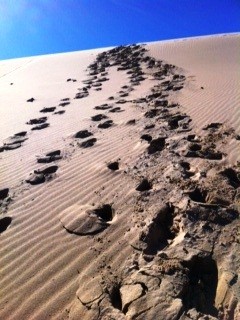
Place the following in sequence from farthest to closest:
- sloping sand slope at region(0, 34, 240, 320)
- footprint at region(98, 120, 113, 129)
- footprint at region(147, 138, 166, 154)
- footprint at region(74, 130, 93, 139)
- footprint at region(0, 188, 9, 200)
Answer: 1. footprint at region(98, 120, 113, 129)
2. footprint at region(74, 130, 93, 139)
3. footprint at region(147, 138, 166, 154)
4. footprint at region(0, 188, 9, 200)
5. sloping sand slope at region(0, 34, 240, 320)

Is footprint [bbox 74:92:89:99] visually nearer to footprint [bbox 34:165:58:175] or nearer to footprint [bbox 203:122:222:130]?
footprint [bbox 203:122:222:130]

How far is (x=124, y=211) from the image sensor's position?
4.30m

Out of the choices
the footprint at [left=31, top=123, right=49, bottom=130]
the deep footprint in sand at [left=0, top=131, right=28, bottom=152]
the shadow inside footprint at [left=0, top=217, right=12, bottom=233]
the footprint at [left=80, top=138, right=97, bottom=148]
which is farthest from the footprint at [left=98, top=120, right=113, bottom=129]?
the shadow inside footprint at [left=0, top=217, right=12, bottom=233]

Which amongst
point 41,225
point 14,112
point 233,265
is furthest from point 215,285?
point 14,112

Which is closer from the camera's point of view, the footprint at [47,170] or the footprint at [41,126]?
the footprint at [47,170]

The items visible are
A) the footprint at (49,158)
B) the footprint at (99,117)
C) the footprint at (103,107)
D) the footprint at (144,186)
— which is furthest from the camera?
the footprint at (103,107)

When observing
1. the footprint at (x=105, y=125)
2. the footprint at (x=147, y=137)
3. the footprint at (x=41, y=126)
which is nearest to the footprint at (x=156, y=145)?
the footprint at (x=147, y=137)

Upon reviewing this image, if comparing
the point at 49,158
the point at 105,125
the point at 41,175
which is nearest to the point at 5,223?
the point at 41,175

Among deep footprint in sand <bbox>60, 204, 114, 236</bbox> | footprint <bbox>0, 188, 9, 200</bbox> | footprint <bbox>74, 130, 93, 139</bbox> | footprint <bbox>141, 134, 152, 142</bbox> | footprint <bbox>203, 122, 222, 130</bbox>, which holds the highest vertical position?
footprint <bbox>74, 130, 93, 139</bbox>

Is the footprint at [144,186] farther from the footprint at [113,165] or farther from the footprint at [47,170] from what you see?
the footprint at [47,170]

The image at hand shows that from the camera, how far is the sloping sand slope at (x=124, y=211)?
10.0 ft

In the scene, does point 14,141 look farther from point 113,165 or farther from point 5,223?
point 5,223

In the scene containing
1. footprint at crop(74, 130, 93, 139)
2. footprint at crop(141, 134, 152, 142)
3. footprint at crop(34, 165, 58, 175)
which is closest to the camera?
footprint at crop(34, 165, 58, 175)

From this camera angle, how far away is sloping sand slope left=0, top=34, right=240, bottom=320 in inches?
120
